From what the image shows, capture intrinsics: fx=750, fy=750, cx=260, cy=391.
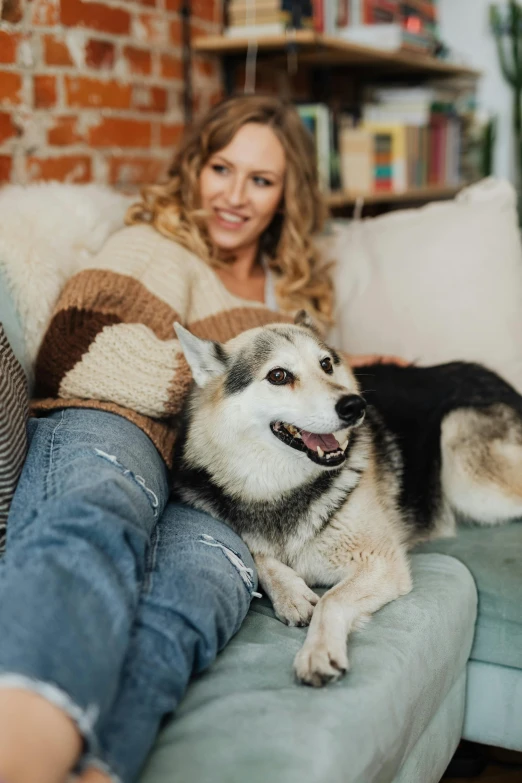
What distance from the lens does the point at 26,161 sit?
2.05m

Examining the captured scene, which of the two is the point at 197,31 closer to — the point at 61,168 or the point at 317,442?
the point at 61,168

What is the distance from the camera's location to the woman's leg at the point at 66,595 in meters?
0.84

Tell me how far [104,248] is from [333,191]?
160 centimetres

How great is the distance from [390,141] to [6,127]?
204 centimetres

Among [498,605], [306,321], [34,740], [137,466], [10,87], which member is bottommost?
[498,605]

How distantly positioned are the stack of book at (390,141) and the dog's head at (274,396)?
Result: 150cm

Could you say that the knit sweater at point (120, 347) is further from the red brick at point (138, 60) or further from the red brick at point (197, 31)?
the red brick at point (197, 31)

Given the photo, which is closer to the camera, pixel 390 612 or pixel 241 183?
pixel 390 612

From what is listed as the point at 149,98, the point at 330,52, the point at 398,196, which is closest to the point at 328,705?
the point at 149,98

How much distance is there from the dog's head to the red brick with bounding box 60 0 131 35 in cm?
120

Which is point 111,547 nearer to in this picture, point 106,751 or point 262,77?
point 106,751

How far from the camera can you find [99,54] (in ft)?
7.46

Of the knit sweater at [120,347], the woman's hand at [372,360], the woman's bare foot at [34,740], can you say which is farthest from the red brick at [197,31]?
the woman's bare foot at [34,740]

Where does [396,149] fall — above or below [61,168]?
above
